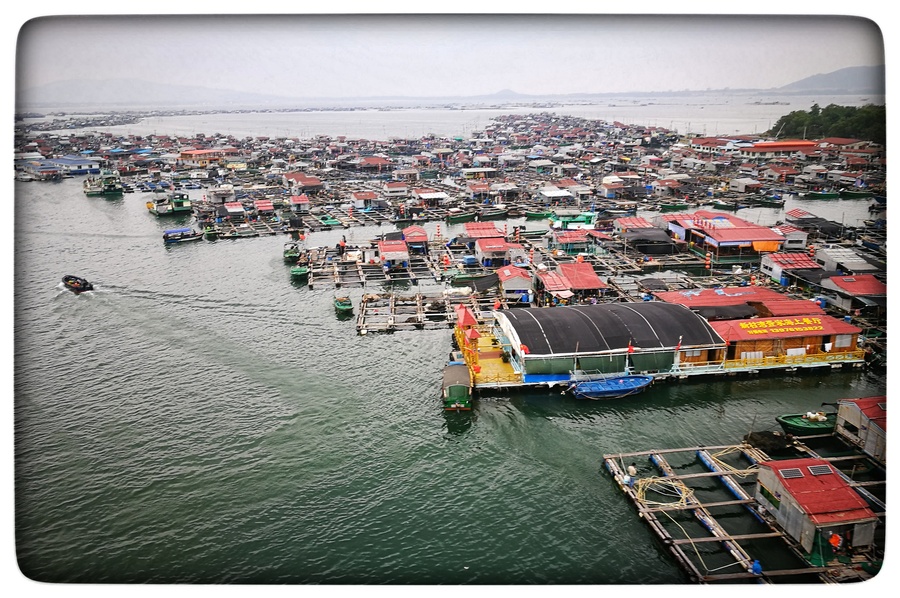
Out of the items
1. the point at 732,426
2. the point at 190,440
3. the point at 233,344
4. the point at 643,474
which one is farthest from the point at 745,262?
the point at 190,440

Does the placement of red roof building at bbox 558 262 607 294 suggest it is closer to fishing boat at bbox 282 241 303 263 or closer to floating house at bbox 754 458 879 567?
floating house at bbox 754 458 879 567

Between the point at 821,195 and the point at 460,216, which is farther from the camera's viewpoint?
the point at 821,195

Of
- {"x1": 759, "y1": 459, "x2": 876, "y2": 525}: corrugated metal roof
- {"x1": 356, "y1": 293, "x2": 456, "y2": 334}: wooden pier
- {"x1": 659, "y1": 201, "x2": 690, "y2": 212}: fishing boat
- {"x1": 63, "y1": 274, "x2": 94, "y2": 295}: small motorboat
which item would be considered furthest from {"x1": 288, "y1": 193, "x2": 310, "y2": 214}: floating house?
{"x1": 759, "y1": 459, "x2": 876, "y2": 525}: corrugated metal roof

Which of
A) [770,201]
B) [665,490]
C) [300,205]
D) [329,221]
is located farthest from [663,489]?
[770,201]

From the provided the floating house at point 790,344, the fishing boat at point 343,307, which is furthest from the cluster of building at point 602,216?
the fishing boat at point 343,307

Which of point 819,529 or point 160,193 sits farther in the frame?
point 160,193

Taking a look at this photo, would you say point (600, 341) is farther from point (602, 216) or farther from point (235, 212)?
point (235, 212)

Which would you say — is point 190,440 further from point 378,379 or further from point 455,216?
point 455,216
